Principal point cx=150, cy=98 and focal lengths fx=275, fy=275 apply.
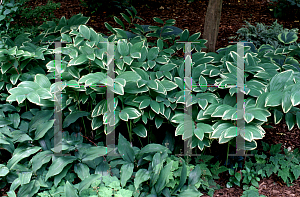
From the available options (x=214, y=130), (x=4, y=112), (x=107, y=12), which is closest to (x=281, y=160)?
(x=214, y=130)

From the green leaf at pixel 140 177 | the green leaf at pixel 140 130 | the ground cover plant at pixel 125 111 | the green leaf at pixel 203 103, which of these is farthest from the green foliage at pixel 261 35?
the green leaf at pixel 140 177

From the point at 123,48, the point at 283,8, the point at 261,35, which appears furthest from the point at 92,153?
the point at 283,8

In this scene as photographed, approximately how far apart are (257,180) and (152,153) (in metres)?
1.06

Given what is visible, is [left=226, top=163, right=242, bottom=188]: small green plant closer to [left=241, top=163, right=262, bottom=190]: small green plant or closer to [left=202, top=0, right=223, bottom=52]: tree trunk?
[left=241, top=163, right=262, bottom=190]: small green plant

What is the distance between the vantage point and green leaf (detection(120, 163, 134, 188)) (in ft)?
7.60

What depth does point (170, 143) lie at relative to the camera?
2.80 metres

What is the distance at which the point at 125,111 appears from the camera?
8.36 feet

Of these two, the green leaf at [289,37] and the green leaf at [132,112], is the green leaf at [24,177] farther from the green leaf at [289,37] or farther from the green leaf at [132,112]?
the green leaf at [289,37]

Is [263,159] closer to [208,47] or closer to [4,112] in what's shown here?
[208,47]

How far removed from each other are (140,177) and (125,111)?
61 centimetres

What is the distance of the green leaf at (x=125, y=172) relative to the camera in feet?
7.60

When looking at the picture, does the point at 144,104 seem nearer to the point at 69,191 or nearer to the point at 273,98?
the point at 69,191

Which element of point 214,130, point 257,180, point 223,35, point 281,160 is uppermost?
point 223,35

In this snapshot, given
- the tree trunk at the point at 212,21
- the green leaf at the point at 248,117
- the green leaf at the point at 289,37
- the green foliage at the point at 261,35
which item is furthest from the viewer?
the green foliage at the point at 261,35
